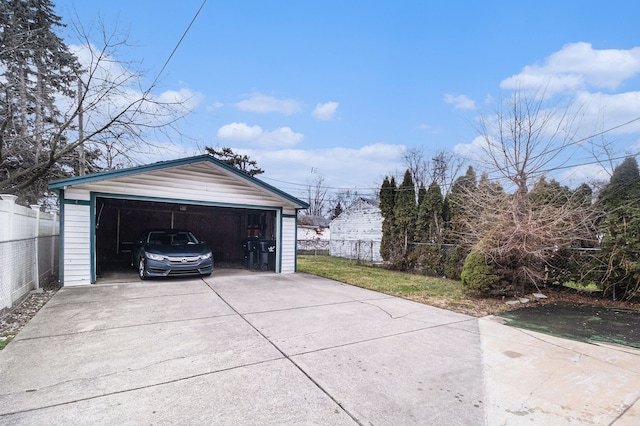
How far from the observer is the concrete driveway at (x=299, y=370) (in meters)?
2.56

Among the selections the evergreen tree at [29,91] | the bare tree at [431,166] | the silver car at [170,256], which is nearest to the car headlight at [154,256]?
the silver car at [170,256]

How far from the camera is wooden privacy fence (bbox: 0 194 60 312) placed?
496 cm

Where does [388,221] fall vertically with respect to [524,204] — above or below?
below

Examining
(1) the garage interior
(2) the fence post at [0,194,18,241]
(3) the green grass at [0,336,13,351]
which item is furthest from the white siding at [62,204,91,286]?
(1) the garage interior

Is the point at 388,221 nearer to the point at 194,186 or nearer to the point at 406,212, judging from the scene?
the point at 406,212

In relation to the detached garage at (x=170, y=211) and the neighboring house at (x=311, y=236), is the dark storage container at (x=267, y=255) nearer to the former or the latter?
the detached garage at (x=170, y=211)

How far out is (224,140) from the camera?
31.3 m

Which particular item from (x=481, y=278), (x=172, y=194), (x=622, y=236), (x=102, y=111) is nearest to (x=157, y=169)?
(x=172, y=194)

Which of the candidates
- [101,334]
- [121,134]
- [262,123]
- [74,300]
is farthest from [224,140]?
[101,334]

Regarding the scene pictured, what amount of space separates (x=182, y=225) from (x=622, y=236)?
1499cm

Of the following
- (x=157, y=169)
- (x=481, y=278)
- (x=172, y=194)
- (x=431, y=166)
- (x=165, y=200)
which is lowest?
(x=481, y=278)

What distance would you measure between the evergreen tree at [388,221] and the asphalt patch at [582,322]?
272 inches

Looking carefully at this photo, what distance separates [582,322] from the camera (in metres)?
5.54

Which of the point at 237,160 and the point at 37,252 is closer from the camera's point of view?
the point at 37,252
